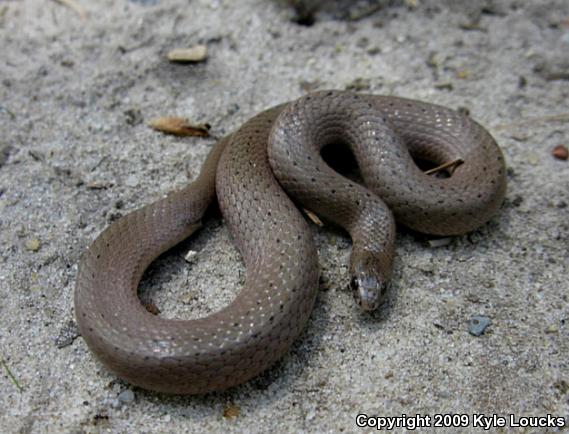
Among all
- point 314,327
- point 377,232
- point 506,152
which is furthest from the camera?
point 506,152

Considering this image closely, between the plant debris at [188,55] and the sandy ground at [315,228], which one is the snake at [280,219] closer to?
the sandy ground at [315,228]

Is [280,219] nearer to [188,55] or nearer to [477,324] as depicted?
[477,324]

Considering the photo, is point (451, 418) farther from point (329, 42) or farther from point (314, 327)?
point (329, 42)

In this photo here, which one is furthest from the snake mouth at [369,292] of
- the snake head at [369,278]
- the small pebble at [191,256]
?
the small pebble at [191,256]

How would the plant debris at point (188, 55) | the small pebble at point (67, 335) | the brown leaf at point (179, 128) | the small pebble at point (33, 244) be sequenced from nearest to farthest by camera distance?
the small pebble at point (67, 335)
the small pebble at point (33, 244)
the brown leaf at point (179, 128)
the plant debris at point (188, 55)

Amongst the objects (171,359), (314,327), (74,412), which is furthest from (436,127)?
(74,412)
